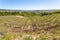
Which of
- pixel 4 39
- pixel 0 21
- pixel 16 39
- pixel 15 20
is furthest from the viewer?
pixel 15 20

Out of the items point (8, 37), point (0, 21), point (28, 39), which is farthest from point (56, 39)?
point (0, 21)

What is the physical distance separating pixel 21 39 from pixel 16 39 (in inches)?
21.5

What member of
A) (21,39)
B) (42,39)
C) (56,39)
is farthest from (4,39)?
(56,39)

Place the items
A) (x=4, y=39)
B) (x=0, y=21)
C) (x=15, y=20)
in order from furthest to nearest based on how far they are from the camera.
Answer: (x=15, y=20)
(x=0, y=21)
(x=4, y=39)

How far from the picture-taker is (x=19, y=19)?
5331cm

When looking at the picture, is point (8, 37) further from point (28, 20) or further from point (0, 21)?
point (28, 20)

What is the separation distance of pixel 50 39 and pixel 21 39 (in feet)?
11.2

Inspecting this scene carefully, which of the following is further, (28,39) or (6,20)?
(6,20)

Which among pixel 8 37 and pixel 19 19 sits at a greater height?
pixel 8 37

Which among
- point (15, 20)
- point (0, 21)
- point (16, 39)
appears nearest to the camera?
point (16, 39)

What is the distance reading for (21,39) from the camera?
21.5 meters

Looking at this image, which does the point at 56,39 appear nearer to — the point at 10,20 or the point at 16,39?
the point at 16,39

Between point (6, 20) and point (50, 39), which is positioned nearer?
point (50, 39)

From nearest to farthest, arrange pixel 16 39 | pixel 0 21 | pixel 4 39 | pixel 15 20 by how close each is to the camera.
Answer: pixel 4 39, pixel 16 39, pixel 0 21, pixel 15 20
